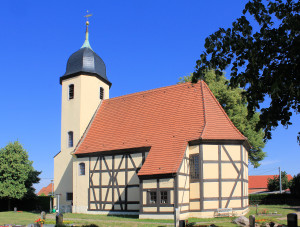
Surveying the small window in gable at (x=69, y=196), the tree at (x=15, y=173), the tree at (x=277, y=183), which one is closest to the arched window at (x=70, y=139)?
the small window in gable at (x=69, y=196)

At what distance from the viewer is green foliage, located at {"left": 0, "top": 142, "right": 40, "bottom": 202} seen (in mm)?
33188

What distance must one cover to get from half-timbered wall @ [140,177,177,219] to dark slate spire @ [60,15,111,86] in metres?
12.1

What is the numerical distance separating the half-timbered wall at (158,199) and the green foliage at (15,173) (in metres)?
16.9

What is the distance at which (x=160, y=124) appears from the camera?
24828 millimetres

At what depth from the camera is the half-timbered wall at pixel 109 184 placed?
78.9 feet

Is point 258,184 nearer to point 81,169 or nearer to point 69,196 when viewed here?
point 69,196

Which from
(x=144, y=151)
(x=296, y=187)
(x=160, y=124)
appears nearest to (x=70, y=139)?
(x=144, y=151)

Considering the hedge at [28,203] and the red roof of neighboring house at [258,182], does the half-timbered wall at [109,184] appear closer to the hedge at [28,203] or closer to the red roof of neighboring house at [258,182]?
the hedge at [28,203]

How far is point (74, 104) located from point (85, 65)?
136 inches

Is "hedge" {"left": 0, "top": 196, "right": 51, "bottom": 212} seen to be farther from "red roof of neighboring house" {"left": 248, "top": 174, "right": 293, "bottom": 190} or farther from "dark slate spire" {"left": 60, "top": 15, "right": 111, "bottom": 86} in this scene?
→ "red roof of neighboring house" {"left": 248, "top": 174, "right": 293, "bottom": 190}

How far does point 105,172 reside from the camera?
25.6 meters

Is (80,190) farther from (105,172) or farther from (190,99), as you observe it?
(190,99)

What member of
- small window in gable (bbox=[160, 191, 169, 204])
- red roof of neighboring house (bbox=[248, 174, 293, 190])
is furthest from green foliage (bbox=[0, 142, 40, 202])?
red roof of neighboring house (bbox=[248, 174, 293, 190])

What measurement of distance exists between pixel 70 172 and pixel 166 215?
11367 millimetres
